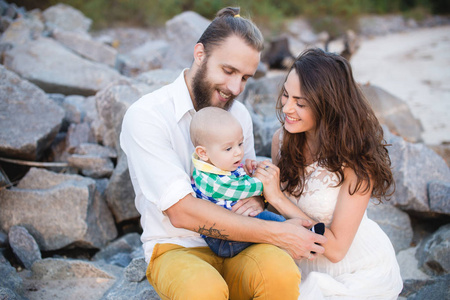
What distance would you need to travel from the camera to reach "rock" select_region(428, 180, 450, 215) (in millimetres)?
3773

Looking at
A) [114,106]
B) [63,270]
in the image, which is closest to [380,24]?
[114,106]

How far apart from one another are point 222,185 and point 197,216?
25 cm

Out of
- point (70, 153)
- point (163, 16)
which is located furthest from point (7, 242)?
point (163, 16)

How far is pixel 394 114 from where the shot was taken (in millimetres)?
6387

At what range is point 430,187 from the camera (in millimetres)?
3902

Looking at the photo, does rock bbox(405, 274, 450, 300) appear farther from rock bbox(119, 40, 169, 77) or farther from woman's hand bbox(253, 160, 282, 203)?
rock bbox(119, 40, 169, 77)

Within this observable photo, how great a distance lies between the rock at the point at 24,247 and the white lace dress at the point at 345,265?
7.71ft

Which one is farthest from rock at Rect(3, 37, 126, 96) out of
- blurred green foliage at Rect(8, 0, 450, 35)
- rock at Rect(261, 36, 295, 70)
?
rock at Rect(261, 36, 295, 70)

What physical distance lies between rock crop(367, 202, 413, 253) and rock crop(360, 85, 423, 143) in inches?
94.0

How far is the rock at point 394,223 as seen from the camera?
3887mm

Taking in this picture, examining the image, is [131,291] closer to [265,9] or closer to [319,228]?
[319,228]

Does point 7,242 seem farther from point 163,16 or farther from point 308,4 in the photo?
point 308,4

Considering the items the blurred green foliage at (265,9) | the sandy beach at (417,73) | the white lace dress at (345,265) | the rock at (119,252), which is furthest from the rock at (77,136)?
the blurred green foliage at (265,9)

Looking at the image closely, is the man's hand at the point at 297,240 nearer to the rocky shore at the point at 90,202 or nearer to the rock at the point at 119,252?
the rocky shore at the point at 90,202
